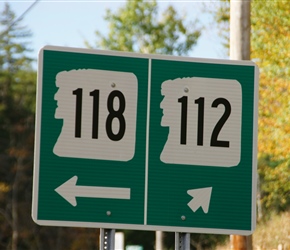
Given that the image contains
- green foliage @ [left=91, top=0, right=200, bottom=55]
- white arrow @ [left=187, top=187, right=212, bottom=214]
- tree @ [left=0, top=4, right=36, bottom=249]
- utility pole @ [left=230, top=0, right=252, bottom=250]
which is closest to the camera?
white arrow @ [left=187, top=187, right=212, bottom=214]

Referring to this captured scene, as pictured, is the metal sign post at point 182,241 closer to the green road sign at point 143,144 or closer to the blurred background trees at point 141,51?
the green road sign at point 143,144

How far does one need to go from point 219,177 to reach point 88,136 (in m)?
0.71

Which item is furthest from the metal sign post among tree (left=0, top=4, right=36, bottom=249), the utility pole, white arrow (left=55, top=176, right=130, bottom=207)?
tree (left=0, top=4, right=36, bottom=249)

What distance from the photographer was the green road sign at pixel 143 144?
509 centimetres

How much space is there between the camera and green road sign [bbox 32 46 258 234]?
509 centimetres

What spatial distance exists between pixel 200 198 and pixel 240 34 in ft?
28.1

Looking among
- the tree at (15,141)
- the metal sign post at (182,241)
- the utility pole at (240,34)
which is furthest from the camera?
the tree at (15,141)

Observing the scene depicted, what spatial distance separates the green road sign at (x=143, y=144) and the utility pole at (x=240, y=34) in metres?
8.13

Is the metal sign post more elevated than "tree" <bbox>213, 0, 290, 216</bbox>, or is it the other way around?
"tree" <bbox>213, 0, 290, 216</bbox>

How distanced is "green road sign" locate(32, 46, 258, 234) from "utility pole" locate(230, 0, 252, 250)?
320 inches


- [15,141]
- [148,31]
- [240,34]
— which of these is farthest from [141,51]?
[240,34]

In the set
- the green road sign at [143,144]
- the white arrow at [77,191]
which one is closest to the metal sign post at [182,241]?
the green road sign at [143,144]

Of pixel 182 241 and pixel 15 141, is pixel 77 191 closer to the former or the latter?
A: pixel 182 241

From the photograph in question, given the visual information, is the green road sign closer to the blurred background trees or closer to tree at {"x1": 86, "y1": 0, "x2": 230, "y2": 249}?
the blurred background trees
